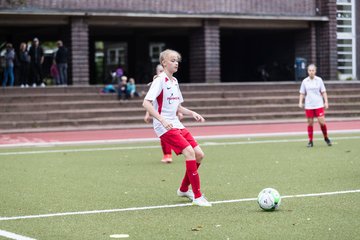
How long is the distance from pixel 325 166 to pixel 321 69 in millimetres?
25357

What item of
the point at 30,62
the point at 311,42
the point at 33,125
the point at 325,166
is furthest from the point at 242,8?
the point at 325,166

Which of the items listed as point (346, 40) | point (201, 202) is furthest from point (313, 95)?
point (346, 40)

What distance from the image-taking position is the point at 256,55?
45.3 metres

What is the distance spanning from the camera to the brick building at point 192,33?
34.2 m

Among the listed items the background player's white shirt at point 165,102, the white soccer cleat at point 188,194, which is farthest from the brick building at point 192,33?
the white soccer cleat at point 188,194

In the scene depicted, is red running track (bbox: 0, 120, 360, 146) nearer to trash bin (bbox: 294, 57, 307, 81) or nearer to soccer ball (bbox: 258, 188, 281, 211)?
trash bin (bbox: 294, 57, 307, 81)

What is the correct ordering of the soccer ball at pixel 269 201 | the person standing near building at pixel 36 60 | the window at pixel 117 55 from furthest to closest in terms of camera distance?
the window at pixel 117 55
the person standing near building at pixel 36 60
the soccer ball at pixel 269 201

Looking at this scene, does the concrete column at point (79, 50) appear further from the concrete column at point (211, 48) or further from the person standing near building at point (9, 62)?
the concrete column at point (211, 48)

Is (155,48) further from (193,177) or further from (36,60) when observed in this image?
(193,177)

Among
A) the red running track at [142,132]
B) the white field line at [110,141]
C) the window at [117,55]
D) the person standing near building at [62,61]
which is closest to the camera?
the white field line at [110,141]

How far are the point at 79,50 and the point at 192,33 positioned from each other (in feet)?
18.9

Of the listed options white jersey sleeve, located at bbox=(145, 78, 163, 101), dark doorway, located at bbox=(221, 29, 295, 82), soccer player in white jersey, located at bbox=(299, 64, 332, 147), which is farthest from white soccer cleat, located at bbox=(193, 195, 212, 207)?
dark doorway, located at bbox=(221, 29, 295, 82)

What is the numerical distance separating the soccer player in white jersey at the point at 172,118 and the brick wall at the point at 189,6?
22.8 metres

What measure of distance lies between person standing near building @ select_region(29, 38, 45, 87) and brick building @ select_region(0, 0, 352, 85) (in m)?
1.71
